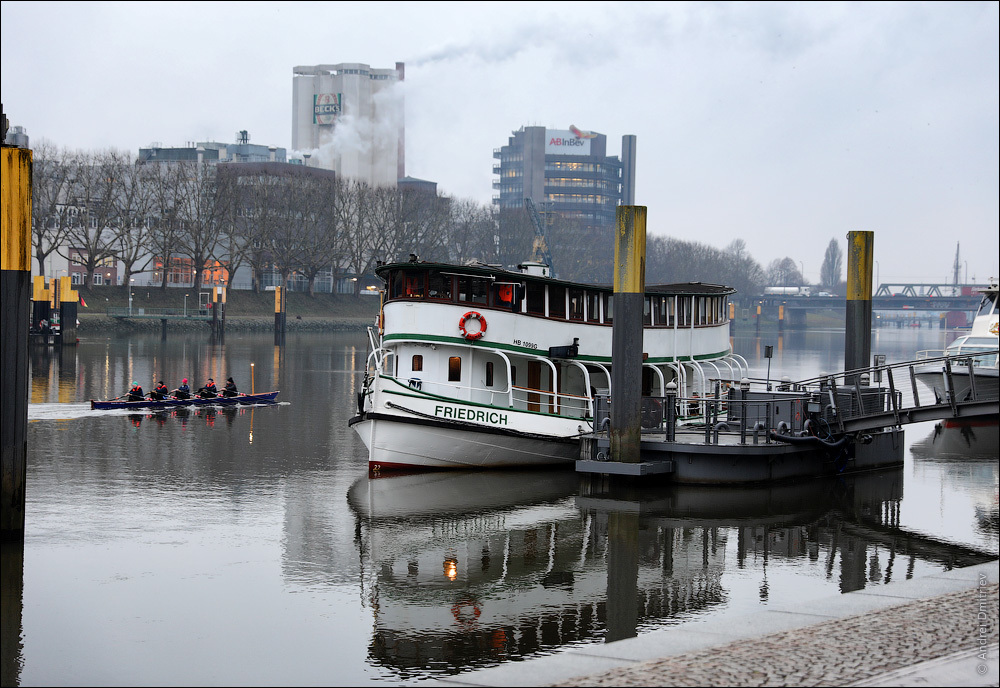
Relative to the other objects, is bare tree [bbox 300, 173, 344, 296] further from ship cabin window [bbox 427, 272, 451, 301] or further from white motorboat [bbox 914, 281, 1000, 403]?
ship cabin window [bbox 427, 272, 451, 301]

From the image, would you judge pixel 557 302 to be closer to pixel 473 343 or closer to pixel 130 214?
pixel 473 343

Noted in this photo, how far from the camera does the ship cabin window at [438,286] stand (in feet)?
106

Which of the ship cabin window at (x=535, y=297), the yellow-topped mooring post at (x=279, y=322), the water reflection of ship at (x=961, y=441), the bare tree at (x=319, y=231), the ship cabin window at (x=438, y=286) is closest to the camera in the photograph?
the ship cabin window at (x=438, y=286)

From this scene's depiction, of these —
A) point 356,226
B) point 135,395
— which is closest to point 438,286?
point 135,395

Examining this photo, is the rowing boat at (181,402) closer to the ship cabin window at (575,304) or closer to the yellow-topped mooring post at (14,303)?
the ship cabin window at (575,304)

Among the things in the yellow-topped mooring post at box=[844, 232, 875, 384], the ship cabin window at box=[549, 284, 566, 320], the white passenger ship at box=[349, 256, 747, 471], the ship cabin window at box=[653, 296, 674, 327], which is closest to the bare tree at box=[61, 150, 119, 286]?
the white passenger ship at box=[349, 256, 747, 471]

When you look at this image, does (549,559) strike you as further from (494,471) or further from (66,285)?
(66,285)

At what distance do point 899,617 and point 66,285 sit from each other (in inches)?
3030

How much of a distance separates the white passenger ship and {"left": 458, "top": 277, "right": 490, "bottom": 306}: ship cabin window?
30mm

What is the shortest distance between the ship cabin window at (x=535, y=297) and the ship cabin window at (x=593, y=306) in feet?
6.22

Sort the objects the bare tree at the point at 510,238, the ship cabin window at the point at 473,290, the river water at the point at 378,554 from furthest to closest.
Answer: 1. the bare tree at the point at 510,238
2. the ship cabin window at the point at 473,290
3. the river water at the point at 378,554

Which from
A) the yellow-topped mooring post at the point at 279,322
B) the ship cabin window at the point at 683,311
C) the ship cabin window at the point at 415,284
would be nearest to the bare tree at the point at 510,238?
the yellow-topped mooring post at the point at 279,322

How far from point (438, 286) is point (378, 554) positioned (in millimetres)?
11366

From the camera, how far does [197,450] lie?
121ft
